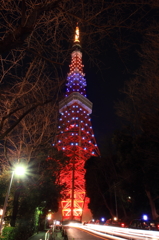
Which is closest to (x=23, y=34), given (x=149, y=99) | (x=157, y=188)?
(x=149, y=99)

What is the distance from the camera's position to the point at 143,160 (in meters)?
12.8

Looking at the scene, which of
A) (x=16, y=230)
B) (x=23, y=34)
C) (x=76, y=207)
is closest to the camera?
(x=23, y=34)

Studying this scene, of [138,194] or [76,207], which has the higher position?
[138,194]

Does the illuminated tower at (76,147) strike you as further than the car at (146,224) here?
Yes

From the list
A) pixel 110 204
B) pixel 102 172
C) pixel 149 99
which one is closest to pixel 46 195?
pixel 149 99

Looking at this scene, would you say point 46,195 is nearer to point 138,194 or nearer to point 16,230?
point 16,230

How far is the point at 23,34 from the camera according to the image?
9.87ft

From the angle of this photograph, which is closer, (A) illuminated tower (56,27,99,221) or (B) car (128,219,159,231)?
(B) car (128,219,159,231)

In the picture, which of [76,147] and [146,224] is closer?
[146,224]

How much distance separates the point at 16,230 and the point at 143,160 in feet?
29.5

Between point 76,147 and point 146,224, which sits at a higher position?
point 76,147

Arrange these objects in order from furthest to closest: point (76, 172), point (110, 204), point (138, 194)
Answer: point (76, 172)
point (110, 204)
point (138, 194)

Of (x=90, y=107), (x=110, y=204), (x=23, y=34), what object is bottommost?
(x=110, y=204)

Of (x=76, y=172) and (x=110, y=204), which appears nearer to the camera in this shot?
(x=110, y=204)
